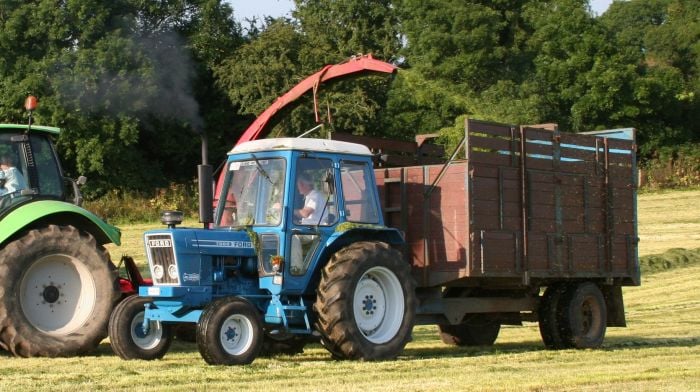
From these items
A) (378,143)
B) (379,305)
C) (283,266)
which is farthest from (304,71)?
(283,266)

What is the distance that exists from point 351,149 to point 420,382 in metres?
3.37

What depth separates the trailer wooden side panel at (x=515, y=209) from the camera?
1251 centimetres

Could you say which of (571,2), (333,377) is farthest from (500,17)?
(333,377)

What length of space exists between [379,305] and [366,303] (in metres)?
0.19

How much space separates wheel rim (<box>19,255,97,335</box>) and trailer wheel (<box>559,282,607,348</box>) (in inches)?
216

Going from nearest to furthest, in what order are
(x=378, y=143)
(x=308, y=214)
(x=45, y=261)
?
(x=308, y=214) → (x=45, y=261) → (x=378, y=143)

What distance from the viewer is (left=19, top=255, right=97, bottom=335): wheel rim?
12.5 metres

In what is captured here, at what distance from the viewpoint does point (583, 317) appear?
1404 cm

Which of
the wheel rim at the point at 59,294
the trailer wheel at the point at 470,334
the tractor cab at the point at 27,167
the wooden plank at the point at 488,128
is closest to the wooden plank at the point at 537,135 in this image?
the wooden plank at the point at 488,128

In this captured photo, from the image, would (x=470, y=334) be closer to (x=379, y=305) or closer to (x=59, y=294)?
(x=379, y=305)

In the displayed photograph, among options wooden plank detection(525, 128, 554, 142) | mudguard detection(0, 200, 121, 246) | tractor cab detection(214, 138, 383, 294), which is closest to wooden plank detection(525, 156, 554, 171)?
wooden plank detection(525, 128, 554, 142)

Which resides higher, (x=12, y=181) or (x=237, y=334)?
(x=12, y=181)

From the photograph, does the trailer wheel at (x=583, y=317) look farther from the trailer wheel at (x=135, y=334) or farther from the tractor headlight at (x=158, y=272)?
the tractor headlight at (x=158, y=272)

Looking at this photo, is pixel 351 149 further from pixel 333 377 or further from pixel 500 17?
pixel 500 17
